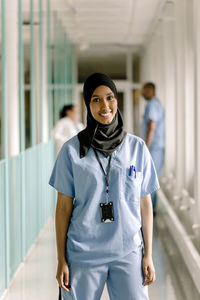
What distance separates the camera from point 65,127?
334 inches

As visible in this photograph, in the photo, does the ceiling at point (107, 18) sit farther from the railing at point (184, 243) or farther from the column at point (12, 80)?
the railing at point (184, 243)

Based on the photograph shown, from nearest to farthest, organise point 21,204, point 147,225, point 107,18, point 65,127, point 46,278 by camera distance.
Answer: point 147,225, point 46,278, point 21,204, point 65,127, point 107,18

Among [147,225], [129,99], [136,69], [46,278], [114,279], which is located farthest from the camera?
[136,69]

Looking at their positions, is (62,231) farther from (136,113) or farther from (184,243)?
(136,113)

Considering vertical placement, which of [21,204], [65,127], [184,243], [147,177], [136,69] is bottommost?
[184,243]

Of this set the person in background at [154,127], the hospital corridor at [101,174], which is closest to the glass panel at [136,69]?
the hospital corridor at [101,174]

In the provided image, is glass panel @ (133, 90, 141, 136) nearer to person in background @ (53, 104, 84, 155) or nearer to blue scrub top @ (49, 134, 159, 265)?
person in background @ (53, 104, 84, 155)

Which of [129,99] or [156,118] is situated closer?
[156,118]

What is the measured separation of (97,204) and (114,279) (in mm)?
317

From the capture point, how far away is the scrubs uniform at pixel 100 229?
229 cm

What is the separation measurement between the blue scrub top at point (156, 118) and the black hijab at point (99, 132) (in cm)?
518

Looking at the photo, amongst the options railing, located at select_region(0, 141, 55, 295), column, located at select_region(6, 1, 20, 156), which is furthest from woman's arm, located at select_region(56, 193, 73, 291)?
column, located at select_region(6, 1, 20, 156)

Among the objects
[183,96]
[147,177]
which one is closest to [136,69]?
[183,96]

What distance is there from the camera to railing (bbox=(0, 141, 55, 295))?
14.6 feet
